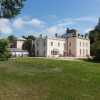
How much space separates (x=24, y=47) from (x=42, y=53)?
1320cm

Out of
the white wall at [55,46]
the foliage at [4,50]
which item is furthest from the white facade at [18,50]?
the foliage at [4,50]

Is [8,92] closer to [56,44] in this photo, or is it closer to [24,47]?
[56,44]

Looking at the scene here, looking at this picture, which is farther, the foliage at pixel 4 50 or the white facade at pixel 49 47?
the white facade at pixel 49 47

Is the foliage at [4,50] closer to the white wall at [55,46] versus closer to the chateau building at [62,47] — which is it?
the chateau building at [62,47]

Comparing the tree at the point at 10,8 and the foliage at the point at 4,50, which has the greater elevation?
the tree at the point at 10,8

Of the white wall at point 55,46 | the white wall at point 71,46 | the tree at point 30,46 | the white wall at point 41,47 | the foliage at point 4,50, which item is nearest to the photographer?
the foliage at point 4,50

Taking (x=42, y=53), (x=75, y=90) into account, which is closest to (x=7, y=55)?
(x=42, y=53)

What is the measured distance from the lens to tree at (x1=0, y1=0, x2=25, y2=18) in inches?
740

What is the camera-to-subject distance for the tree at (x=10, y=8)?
61.7 ft

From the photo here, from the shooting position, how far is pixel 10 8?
63.3 feet

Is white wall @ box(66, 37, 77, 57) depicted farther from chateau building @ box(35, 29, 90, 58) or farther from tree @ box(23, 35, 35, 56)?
tree @ box(23, 35, 35, 56)

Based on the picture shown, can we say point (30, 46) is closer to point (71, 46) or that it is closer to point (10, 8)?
point (71, 46)

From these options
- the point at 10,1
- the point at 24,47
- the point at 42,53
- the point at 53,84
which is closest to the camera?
the point at 10,1

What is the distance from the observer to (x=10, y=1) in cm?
1884
